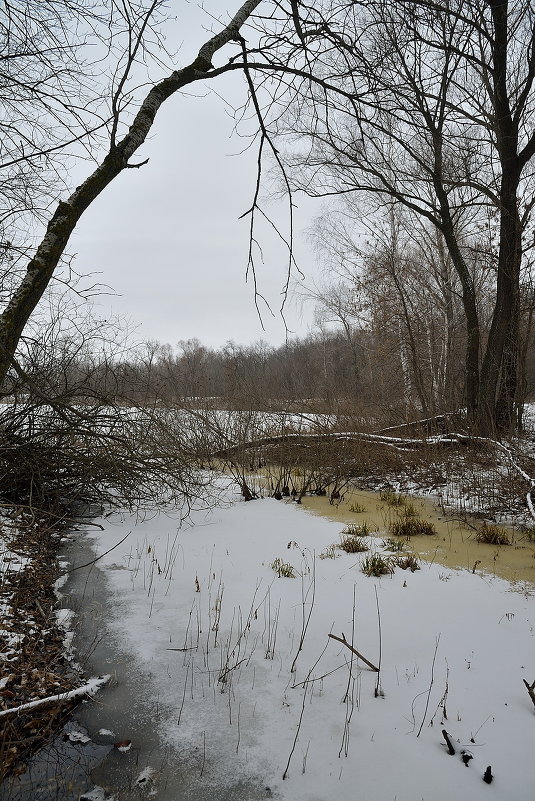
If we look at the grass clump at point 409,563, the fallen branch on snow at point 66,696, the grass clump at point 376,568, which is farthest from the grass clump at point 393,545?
the fallen branch on snow at point 66,696

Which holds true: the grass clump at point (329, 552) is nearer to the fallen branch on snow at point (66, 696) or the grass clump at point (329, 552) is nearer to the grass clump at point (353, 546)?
the grass clump at point (353, 546)

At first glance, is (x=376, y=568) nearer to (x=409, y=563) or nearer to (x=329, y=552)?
(x=409, y=563)

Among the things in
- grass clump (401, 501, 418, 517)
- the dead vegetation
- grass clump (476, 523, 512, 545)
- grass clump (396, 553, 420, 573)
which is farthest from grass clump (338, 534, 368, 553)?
the dead vegetation

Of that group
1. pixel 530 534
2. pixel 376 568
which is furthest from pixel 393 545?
pixel 530 534

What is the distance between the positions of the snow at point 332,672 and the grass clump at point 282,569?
0.07m

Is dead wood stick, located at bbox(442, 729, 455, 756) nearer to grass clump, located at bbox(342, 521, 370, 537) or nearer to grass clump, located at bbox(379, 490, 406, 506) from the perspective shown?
grass clump, located at bbox(342, 521, 370, 537)

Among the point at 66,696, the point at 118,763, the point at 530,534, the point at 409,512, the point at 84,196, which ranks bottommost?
the point at 118,763

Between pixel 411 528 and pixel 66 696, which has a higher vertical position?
pixel 411 528

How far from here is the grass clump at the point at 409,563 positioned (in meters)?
5.09

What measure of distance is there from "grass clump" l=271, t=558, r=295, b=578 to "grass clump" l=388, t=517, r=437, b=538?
2.08 metres

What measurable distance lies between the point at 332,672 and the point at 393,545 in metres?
2.95

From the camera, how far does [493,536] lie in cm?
618

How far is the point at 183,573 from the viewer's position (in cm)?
513

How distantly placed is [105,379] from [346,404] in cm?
668
